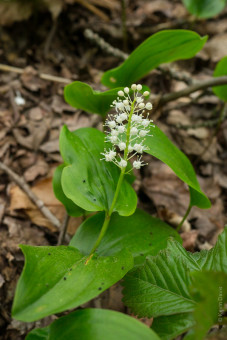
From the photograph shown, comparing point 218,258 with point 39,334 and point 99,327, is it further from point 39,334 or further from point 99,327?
point 39,334

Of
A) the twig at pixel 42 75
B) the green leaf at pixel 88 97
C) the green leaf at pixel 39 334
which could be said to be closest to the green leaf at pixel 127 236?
the green leaf at pixel 39 334

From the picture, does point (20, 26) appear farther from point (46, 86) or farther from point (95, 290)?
point (95, 290)

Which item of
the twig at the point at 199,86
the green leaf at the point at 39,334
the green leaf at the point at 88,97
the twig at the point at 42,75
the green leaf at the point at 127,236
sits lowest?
the green leaf at the point at 39,334

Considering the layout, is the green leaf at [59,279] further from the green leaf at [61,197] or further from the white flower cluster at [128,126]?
the white flower cluster at [128,126]

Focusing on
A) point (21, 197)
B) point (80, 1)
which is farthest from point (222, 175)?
point (80, 1)

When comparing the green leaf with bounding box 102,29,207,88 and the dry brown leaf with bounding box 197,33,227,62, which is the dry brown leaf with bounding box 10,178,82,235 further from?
the dry brown leaf with bounding box 197,33,227,62

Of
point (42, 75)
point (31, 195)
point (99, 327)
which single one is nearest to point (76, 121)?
point (42, 75)
